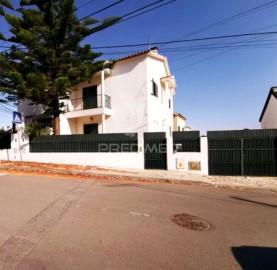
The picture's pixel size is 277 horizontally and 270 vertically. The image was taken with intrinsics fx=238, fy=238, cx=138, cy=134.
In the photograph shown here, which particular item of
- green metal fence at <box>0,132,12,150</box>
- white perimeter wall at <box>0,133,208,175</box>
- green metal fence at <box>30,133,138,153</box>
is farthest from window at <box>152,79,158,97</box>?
green metal fence at <box>0,132,12,150</box>

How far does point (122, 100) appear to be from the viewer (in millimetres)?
18344

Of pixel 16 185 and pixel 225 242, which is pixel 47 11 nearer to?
pixel 16 185

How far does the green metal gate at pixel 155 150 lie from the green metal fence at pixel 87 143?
2.27 feet

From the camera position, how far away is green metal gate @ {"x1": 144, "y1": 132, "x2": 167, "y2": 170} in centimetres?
1284

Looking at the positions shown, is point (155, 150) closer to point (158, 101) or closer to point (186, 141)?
point (186, 141)

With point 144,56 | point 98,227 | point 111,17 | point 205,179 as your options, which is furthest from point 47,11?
point 98,227

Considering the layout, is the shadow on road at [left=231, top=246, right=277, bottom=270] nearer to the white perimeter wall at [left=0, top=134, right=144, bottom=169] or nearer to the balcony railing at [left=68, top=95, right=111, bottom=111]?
the white perimeter wall at [left=0, top=134, right=144, bottom=169]

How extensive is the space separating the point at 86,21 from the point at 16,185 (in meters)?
13.8

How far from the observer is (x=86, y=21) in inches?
695

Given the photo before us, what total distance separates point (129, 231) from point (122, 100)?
48.0ft

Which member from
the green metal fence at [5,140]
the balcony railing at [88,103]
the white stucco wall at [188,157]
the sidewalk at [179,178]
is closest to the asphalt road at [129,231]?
the sidewalk at [179,178]

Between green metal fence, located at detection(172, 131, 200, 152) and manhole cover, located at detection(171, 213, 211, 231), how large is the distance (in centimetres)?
688

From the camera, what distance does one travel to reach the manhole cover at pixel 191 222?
4805 millimetres

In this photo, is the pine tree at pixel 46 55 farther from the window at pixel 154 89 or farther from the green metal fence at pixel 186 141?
the green metal fence at pixel 186 141
